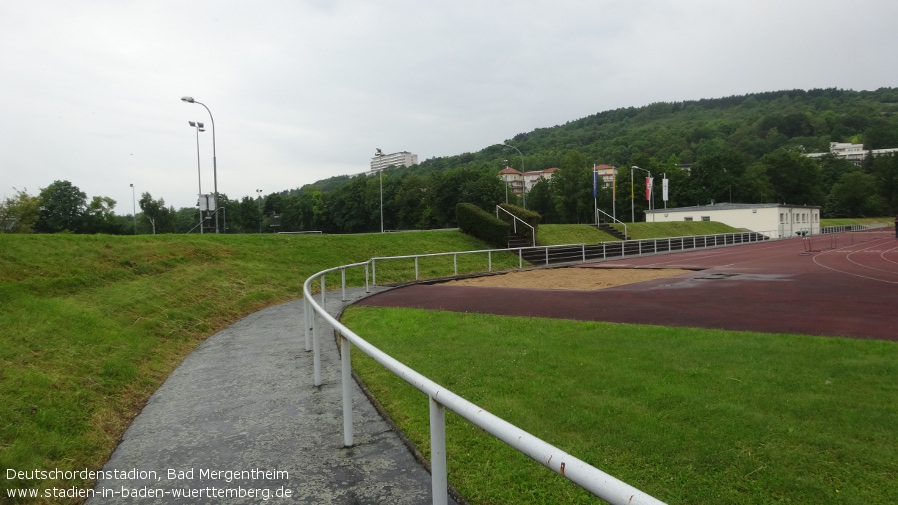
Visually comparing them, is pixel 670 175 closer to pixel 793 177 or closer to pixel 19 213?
pixel 793 177

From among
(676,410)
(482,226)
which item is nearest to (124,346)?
(676,410)

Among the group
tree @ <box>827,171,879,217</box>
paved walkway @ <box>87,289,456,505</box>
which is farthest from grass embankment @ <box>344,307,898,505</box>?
tree @ <box>827,171,879,217</box>

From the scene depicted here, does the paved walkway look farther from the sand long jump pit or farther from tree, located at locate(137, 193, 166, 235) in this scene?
tree, located at locate(137, 193, 166, 235)

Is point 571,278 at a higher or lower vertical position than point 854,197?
lower

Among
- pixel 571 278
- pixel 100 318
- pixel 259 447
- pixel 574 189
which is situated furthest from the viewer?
pixel 574 189

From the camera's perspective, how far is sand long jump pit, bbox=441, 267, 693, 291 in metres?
16.4

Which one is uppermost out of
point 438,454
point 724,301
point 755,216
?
point 755,216

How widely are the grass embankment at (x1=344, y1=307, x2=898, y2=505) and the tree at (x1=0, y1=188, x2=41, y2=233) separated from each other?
36.5m

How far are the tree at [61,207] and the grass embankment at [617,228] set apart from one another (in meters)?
38.8

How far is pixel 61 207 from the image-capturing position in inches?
1903

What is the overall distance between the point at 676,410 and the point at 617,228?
123ft

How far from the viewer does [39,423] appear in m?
4.86

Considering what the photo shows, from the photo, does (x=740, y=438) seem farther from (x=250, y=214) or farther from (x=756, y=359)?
(x=250, y=214)

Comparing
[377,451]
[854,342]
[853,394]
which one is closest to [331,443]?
[377,451]
